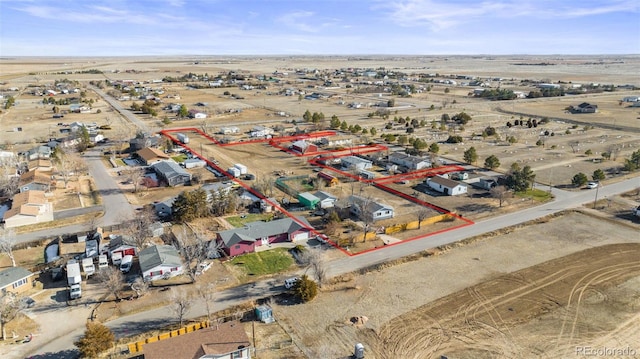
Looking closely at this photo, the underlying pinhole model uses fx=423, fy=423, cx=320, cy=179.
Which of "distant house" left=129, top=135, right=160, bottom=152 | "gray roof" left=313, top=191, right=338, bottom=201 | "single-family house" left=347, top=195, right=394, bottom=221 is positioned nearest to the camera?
"single-family house" left=347, top=195, right=394, bottom=221

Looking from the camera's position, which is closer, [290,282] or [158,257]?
[290,282]

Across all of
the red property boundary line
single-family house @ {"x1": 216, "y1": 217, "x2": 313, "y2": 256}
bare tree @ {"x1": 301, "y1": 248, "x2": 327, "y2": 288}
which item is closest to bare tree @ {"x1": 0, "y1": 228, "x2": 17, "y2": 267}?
single-family house @ {"x1": 216, "y1": 217, "x2": 313, "y2": 256}

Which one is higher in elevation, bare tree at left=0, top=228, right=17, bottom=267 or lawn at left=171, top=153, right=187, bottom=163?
lawn at left=171, top=153, right=187, bottom=163

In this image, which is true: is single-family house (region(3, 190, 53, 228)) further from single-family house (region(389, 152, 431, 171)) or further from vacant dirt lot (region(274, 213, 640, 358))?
single-family house (region(389, 152, 431, 171))

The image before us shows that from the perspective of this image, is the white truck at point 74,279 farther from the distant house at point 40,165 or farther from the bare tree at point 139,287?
the distant house at point 40,165

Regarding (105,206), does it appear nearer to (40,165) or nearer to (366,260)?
(40,165)

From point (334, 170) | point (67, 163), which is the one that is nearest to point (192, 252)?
point (334, 170)

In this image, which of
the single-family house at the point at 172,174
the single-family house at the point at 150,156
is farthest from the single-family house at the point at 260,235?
the single-family house at the point at 150,156
